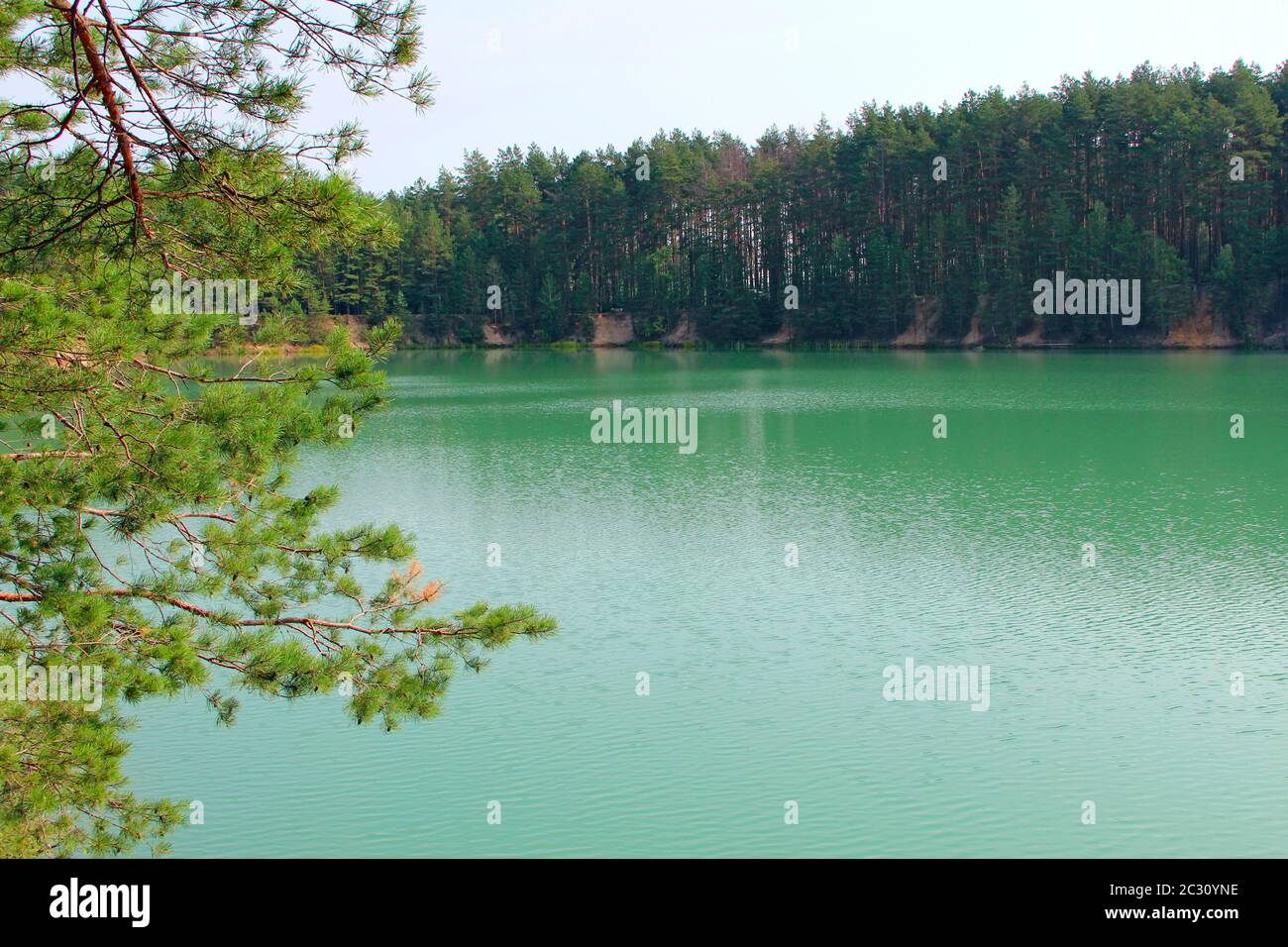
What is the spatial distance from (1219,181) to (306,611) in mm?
46544

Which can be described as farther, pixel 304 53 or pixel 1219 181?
pixel 1219 181

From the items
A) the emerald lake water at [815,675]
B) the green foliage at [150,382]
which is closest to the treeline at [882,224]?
the emerald lake water at [815,675]

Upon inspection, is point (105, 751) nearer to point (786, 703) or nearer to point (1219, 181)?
point (786, 703)

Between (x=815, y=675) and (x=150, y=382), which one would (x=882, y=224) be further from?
(x=150, y=382)

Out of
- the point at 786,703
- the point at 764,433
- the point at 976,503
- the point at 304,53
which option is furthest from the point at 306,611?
the point at 764,433

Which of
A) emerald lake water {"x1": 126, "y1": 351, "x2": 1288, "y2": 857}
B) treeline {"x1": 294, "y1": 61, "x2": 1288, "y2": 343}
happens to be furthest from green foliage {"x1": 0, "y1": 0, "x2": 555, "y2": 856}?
treeline {"x1": 294, "y1": 61, "x2": 1288, "y2": 343}

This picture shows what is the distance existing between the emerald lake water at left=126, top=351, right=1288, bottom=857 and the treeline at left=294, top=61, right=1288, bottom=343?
30317mm

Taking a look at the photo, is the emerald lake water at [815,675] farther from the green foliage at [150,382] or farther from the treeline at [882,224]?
the treeline at [882,224]

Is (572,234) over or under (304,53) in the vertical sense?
over

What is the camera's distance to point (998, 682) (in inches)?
400

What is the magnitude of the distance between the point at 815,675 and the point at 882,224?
5154 cm

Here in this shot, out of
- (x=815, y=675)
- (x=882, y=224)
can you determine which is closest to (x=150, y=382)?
(x=815, y=675)

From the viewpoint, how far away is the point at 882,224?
59.3 metres
